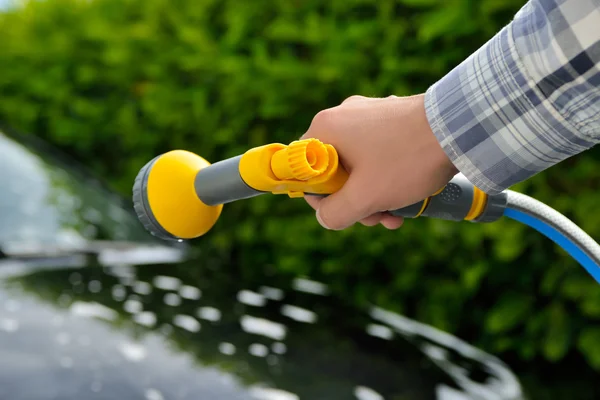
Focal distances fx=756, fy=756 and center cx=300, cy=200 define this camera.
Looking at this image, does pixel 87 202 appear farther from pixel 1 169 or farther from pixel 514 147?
pixel 514 147

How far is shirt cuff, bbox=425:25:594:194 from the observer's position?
1043 millimetres

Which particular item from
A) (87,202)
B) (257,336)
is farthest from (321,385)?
(87,202)

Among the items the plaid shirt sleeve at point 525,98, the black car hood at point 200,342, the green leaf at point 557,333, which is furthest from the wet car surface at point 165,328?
the green leaf at point 557,333

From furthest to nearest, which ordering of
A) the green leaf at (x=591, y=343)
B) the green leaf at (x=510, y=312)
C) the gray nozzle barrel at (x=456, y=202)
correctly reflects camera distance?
the green leaf at (x=510, y=312)
the green leaf at (x=591, y=343)
the gray nozzle barrel at (x=456, y=202)

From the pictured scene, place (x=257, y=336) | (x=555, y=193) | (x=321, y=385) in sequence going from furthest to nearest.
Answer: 1. (x=555, y=193)
2. (x=257, y=336)
3. (x=321, y=385)

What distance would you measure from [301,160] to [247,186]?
0.35 ft

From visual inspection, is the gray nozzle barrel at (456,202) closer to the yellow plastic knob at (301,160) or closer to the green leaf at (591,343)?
the yellow plastic knob at (301,160)

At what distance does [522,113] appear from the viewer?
1056mm

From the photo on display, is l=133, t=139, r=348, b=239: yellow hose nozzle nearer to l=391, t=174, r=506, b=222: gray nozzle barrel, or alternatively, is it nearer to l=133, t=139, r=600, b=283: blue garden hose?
l=133, t=139, r=600, b=283: blue garden hose

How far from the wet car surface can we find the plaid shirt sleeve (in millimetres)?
839

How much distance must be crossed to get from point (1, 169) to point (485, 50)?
2.17 m

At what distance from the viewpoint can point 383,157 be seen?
109 cm

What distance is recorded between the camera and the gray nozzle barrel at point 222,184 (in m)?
1.11

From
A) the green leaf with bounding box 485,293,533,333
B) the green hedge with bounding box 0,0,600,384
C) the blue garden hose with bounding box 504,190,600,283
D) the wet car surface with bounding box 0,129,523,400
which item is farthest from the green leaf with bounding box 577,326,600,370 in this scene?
the blue garden hose with bounding box 504,190,600,283
